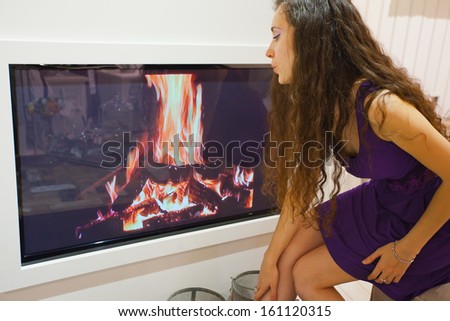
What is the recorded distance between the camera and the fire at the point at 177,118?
1.48 meters

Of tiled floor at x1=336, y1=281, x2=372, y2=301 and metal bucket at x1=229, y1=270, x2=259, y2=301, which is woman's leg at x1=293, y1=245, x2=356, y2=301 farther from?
tiled floor at x1=336, y1=281, x2=372, y2=301

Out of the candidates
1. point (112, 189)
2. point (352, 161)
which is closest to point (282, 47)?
point (352, 161)

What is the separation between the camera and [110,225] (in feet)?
4.99

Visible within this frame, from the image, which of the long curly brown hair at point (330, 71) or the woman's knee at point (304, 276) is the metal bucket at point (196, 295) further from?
the long curly brown hair at point (330, 71)

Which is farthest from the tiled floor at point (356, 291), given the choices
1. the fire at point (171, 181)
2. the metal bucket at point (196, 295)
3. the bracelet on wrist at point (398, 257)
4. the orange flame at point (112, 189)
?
the orange flame at point (112, 189)

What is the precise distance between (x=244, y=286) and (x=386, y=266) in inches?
32.7

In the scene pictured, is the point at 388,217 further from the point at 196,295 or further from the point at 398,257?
the point at 196,295

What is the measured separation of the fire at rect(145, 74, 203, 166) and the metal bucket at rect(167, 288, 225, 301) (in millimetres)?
521

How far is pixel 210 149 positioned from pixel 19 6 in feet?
2.60

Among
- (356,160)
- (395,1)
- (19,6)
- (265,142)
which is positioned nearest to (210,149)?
(265,142)

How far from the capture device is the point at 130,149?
4.84 feet

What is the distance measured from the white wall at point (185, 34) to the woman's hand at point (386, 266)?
788mm

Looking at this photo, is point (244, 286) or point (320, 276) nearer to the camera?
point (320, 276)

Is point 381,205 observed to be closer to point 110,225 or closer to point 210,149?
point 210,149
